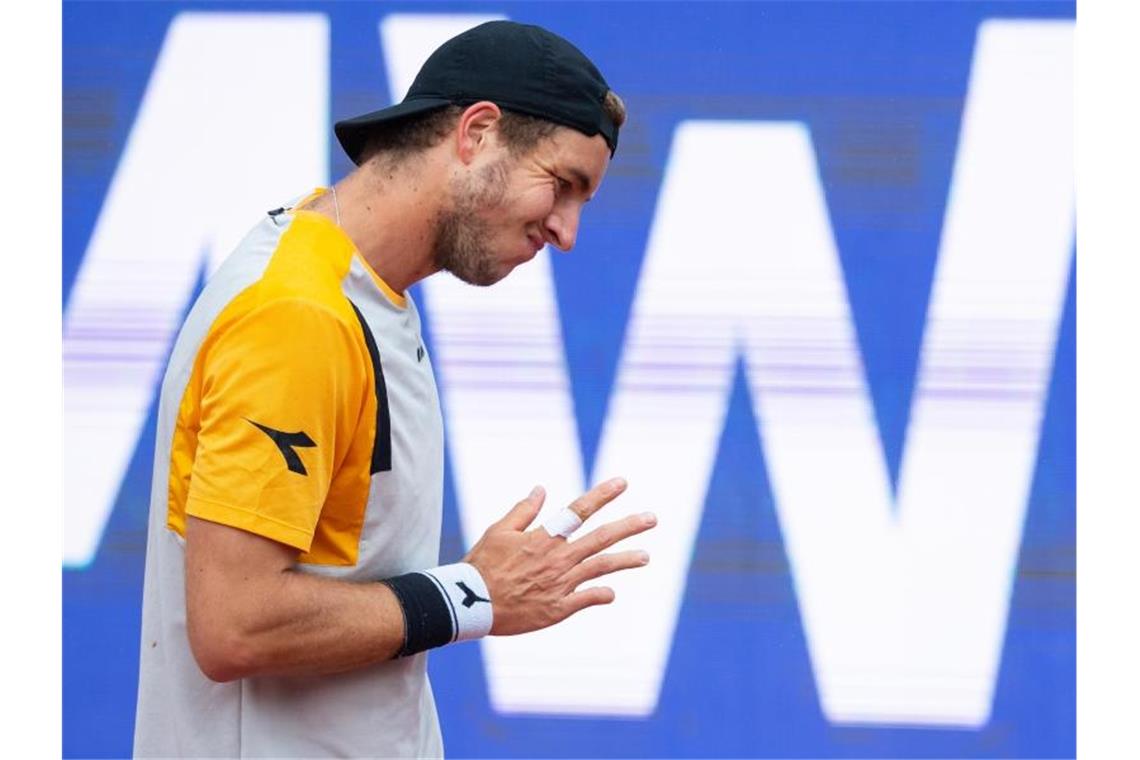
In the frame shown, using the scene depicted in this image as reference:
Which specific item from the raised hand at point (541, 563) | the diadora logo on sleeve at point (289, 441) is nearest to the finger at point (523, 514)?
the raised hand at point (541, 563)

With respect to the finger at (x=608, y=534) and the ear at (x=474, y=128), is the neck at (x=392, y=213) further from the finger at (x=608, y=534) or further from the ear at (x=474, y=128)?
the finger at (x=608, y=534)

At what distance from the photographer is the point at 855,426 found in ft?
11.3

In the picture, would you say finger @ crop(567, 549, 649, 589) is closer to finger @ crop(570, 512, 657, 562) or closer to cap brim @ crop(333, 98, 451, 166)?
finger @ crop(570, 512, 657, 562)

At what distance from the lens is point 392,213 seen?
6.10ft

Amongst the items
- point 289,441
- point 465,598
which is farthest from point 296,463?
point 465,598

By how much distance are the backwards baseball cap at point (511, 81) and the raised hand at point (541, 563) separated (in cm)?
50

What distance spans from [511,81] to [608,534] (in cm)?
62

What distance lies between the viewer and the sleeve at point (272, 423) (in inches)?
62.1

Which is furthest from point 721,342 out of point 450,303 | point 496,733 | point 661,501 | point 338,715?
point 338,715

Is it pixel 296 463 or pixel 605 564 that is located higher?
pixel 296 463

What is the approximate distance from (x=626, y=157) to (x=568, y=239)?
5.29ft

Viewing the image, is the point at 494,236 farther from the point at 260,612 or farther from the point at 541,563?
the point at 260,612

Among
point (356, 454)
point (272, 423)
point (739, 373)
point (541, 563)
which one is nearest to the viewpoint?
point (272, 423)

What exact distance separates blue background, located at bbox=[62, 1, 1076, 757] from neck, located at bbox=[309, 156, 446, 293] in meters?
1.63
